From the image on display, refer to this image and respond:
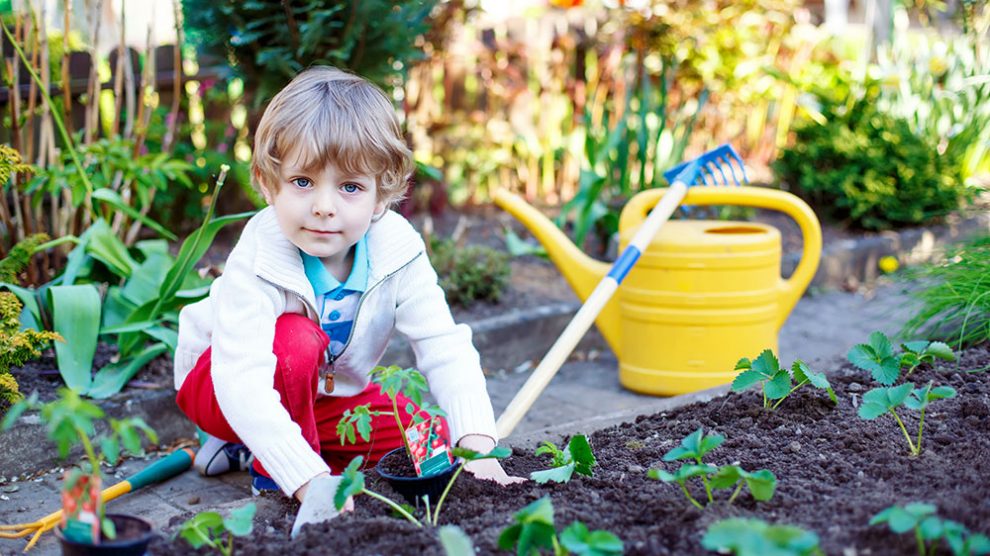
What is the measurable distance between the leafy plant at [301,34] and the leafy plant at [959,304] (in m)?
1.72

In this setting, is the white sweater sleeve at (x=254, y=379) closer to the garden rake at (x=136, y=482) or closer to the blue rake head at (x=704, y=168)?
the garden rake at (x=136, y=482)

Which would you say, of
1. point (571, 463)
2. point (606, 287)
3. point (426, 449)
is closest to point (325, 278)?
point (426, 449)

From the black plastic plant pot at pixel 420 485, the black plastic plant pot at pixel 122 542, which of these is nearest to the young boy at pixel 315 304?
the black plastic plant pot at pixel 420 485

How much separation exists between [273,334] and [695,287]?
141cm

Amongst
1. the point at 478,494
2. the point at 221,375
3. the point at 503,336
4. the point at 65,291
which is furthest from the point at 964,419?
the point at 65,291

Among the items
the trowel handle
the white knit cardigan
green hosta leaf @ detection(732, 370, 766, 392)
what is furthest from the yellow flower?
the white knit cardigan

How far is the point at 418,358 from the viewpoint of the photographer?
210 cm

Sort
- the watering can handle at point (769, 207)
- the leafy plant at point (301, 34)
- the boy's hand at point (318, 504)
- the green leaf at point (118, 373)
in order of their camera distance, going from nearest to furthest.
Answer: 1. the boy's hand at point (318, 504)
2. the green leaf at point (118, 373)
3. the watering can handle at point (769, 207)
4. the leafy plant at point (301, 34)

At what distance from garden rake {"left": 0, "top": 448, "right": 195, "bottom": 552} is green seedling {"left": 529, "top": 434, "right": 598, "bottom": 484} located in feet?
2.65

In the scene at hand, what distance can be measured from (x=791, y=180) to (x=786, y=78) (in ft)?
1.60

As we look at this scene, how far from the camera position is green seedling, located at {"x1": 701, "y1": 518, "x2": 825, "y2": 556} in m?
1.16

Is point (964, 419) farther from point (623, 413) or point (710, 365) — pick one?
point (710, 365)

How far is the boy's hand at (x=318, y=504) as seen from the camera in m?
1.62

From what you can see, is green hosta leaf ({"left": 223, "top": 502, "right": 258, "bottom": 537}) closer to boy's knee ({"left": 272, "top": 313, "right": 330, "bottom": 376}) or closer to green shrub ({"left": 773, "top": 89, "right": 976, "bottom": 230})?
boy's knee ({"left": 272, "top": 313, "right": 330, "bottom": 376})
